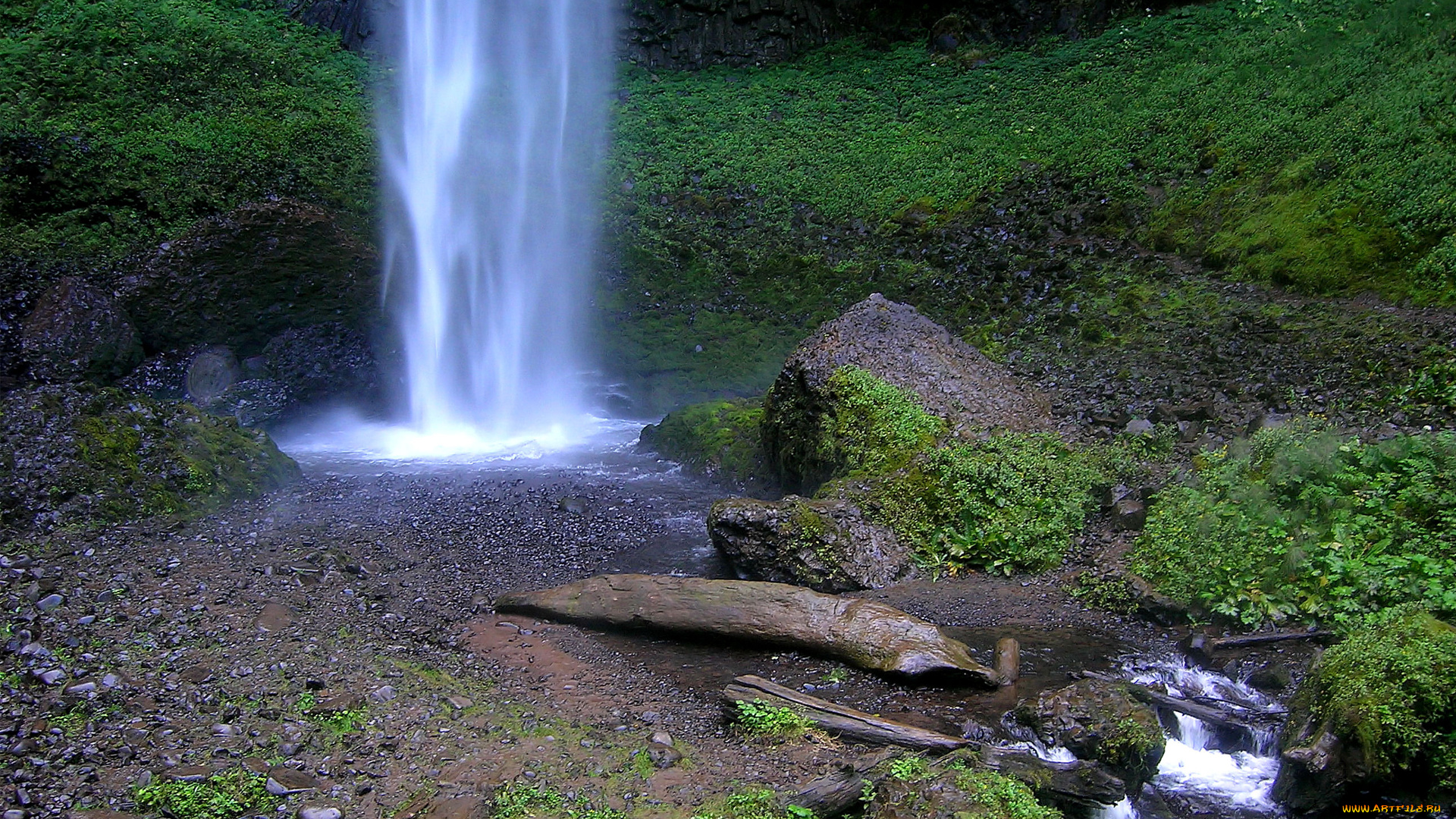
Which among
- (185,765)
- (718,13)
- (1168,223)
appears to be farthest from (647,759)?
(718,13)

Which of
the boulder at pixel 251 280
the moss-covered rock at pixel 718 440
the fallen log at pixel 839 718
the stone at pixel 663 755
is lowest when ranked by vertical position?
the moss-covered rock at pixel 718 440

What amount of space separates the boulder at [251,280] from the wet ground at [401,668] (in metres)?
6.00

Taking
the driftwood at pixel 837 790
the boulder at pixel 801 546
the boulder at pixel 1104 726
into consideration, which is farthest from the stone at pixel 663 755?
the boulder at pixel 801 546

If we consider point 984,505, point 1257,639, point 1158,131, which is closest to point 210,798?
point 984,505

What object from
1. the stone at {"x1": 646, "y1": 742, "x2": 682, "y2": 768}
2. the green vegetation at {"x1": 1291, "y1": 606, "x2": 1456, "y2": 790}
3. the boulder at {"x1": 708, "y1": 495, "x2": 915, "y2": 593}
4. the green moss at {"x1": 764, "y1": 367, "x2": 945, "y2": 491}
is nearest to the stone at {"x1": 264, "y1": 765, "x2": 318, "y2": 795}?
the stone at {"x1": 646, "y1": 742, "x2": 682, "y2": 768}

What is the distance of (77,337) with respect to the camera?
1205 cm

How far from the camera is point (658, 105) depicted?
20141mm

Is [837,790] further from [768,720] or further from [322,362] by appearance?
[322,362]

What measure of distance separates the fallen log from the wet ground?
0.12m

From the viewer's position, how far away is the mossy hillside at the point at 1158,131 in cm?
1063

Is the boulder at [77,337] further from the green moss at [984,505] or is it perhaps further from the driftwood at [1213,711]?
the driftwood at [1213,711]

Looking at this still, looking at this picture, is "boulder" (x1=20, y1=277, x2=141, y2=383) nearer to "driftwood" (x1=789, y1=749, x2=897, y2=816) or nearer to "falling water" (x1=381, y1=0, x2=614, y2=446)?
"falling water" (x1=381, y1=0, x2=614, y2=446)

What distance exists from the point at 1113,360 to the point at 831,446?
3660 mm

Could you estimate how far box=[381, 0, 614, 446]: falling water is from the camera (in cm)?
1443
